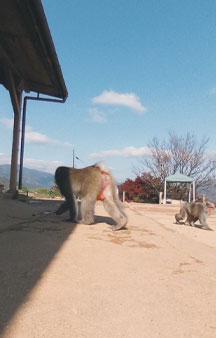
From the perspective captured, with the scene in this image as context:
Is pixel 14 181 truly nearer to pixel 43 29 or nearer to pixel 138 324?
pixel 43 29

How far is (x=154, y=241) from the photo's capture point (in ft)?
13.9

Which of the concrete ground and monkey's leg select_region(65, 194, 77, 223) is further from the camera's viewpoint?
monkey's leg select_region(65, 194, 77, 223)

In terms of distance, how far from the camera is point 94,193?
5.25 metres

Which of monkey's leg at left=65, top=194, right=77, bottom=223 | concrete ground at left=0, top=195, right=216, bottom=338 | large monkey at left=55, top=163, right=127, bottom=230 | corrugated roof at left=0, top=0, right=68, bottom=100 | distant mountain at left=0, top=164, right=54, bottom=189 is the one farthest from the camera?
distant mountain at left=0, top=164, right=54, bottom=189

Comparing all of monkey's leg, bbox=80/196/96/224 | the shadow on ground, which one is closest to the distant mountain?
monkey's leg, bbox=80/196/96/224

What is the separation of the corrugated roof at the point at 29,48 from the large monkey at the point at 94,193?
8.13ft

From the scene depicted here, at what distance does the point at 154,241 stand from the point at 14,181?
5.91 meters

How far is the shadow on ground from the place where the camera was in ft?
5.76

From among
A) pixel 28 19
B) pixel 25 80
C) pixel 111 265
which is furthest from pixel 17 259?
pixel 25 80

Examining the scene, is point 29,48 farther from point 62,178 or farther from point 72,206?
point 72,206

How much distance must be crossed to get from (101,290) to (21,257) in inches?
37.9

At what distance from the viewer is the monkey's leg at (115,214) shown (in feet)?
16.5

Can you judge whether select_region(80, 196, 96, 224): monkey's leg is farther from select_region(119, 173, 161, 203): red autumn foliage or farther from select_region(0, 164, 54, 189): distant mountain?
select_region(119, 173, 161, 203): red autumn foliage

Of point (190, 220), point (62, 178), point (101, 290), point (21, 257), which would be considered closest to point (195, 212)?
point (190, 220)
